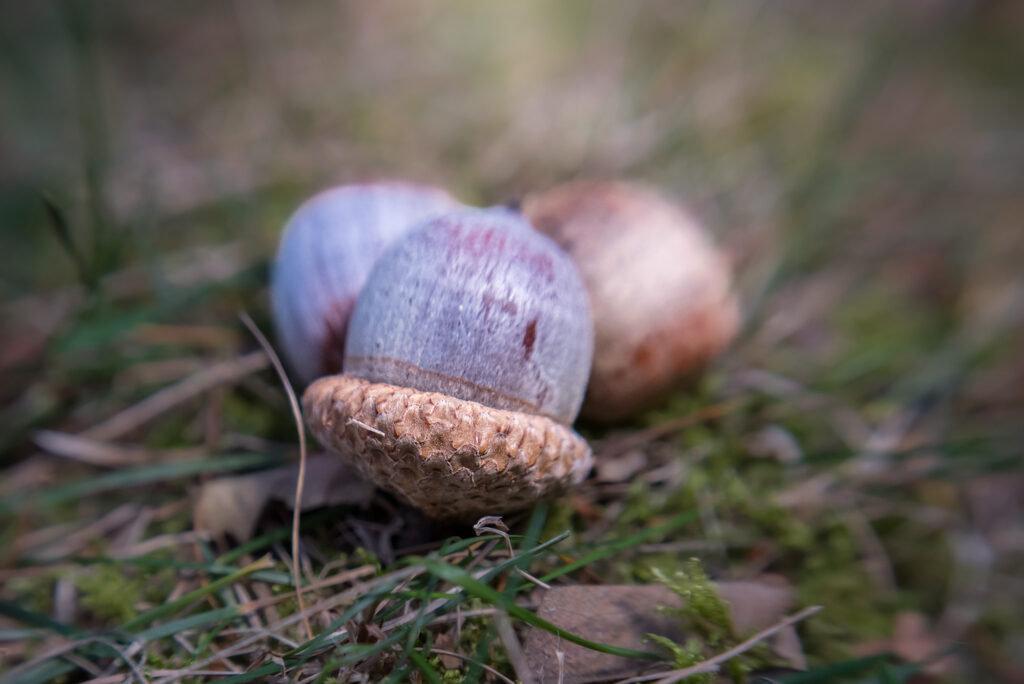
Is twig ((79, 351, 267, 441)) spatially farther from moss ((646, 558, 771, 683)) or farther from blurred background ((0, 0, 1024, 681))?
moss ((646, 558, 771, 683))

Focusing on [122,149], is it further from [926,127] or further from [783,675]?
[926,127]

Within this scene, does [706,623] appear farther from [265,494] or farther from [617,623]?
[265,494]

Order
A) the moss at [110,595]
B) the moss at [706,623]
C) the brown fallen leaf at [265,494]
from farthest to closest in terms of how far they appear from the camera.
Answer: the brown fallen leaf at [265,494] → the moss at [110,595] → the moss at [706,623]

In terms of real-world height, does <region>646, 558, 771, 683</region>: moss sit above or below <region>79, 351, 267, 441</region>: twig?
below

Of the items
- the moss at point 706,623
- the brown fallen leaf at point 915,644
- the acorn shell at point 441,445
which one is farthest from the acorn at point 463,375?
the brown fallen leaf at point 915,644

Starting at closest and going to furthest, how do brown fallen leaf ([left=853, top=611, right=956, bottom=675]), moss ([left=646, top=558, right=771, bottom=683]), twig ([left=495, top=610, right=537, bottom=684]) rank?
twig ([left=495, top=610, right=537, bottom=684]), moss ([left=646, top=558, right=771, bottom=683]), brown fallen leaf ([left=853, top=611, right=956, bottom=675])

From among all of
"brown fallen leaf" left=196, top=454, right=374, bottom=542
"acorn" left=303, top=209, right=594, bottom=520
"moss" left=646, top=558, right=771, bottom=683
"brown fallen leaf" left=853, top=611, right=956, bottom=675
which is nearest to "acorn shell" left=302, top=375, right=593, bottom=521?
"acorn" left=303, top=209, right=594, bottom=520

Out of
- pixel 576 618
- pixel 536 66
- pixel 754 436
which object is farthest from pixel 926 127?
pixel 576 618

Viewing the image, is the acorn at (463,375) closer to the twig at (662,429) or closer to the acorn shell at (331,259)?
the acorn shell at (331,259)
